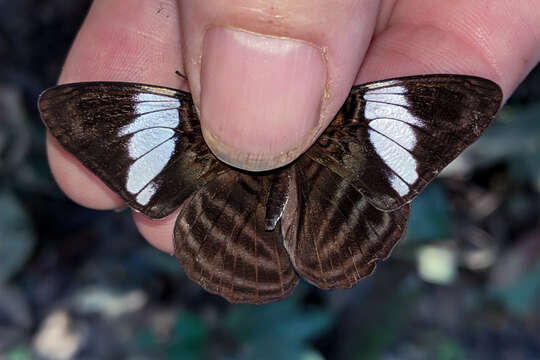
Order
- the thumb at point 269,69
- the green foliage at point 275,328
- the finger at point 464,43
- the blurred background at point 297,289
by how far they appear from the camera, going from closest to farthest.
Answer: the thumb at point 269,69
the finger at point 464,43
the green foliage at point 275,328
the blurred background at point 297,289

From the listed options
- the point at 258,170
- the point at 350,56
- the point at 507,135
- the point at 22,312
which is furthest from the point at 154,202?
the point at 507,135

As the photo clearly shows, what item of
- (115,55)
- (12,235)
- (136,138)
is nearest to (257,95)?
(136,138)

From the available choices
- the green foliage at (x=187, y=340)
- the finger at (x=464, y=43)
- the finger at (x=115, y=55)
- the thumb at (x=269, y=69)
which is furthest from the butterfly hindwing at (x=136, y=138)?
the green foliage at (x=187, y=340)

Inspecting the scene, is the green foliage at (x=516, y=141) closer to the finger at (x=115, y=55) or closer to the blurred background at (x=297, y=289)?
the blurred background at (x=297, y=289)

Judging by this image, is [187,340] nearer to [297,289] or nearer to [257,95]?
[297,289]

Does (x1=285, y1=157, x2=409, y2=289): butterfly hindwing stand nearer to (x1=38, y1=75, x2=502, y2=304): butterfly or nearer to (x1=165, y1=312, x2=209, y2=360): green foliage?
(x1=38, y1=75, x2=502, y2=304): butterfly

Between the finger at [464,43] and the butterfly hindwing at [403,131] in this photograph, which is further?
the finger at [464,43]

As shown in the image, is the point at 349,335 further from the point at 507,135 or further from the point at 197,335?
the point at 507,135
